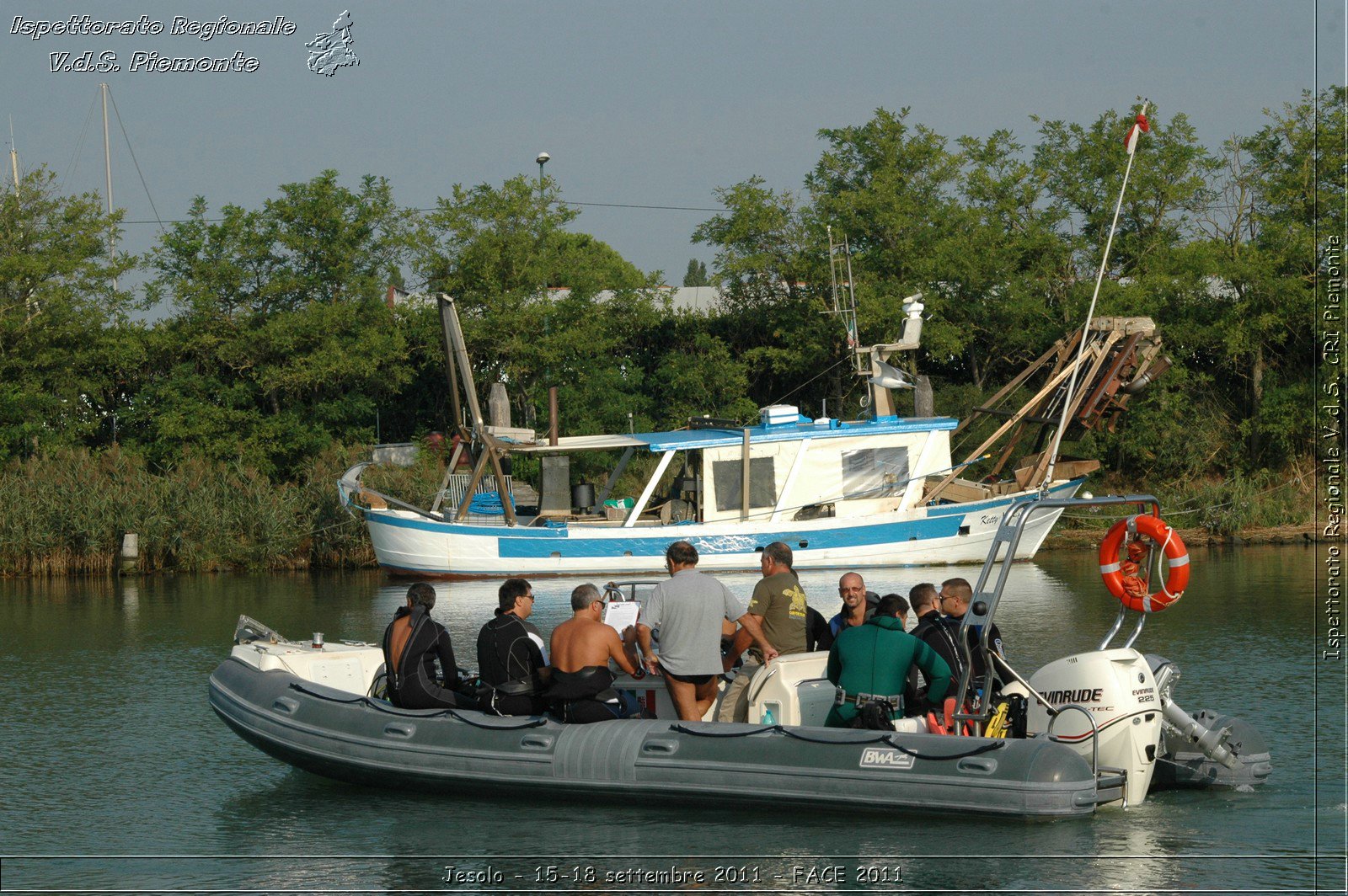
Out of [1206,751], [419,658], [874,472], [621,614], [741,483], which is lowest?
[1206,751]

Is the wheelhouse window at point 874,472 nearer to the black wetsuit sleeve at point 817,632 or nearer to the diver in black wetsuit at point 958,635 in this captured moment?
the black wetsuit sleeve at point 817,632

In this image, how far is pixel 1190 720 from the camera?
8.66 meters

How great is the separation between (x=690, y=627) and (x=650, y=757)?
2.64 ft

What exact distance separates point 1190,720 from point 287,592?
14.4 metres

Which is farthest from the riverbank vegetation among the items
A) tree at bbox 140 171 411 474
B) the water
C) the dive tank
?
the dive tank

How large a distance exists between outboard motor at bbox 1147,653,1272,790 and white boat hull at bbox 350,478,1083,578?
38.0 feet

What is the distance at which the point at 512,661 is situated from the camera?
9.27 metres

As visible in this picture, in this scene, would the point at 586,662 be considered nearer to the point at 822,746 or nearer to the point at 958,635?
the point at 822,746

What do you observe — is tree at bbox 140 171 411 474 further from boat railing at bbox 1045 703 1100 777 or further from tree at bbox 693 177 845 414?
boat railing at bbox 1045 703 1100 777

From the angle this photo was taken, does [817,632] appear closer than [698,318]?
Yes

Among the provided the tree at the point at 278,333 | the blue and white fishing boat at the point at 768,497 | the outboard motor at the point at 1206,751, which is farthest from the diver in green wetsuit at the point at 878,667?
the tree at the point at 278,333

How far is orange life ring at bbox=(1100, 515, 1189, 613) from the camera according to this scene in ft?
27.8

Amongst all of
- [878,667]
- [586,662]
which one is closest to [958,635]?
[878,667]

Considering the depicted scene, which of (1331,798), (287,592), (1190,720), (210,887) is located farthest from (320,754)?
(287,592)
